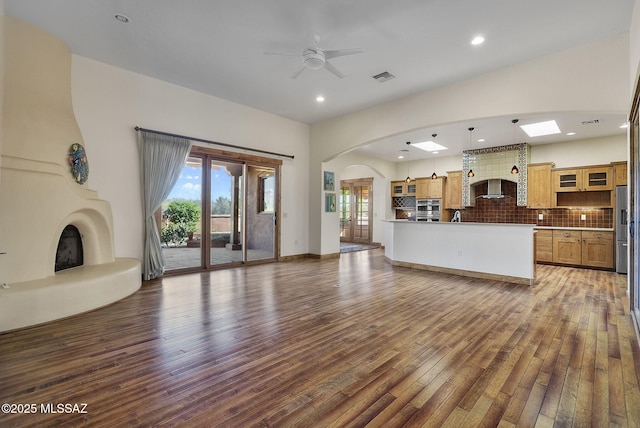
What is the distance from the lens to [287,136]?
7441mm

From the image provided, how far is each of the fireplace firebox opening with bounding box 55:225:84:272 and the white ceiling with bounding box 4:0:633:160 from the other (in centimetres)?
268

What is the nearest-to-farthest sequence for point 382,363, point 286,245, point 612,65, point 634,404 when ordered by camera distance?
1. point 634,404
2. point 382,363
3. point 612,65
4. point 286,245

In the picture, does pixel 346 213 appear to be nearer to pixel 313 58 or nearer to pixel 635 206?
pixel 313 58

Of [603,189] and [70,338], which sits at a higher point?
[603,189]

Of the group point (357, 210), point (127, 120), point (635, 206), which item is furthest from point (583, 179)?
point (127, 120)

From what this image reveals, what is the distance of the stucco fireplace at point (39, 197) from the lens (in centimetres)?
311

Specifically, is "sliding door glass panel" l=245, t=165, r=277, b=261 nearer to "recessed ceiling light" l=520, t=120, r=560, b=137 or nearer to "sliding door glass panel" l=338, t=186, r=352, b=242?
"sliding door glass panel" l=338, t=186, r=352, b=242

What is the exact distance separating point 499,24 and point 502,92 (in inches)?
54.1

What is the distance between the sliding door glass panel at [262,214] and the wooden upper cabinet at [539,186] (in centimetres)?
682

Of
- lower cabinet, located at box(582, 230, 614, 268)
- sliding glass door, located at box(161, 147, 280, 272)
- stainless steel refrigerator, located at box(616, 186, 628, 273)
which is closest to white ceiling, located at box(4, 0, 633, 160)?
sliding glass door, located at box(161, 147, 280, 272)

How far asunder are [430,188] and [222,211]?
22.9 feet

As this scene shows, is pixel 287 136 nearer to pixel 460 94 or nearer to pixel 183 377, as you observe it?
pixel 460 94

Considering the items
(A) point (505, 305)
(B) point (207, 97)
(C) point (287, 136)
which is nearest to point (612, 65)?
(A) point (505, 305)

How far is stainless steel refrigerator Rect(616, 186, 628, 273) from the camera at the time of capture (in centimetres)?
625
